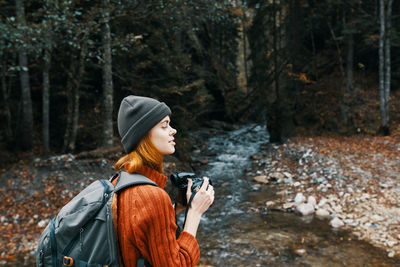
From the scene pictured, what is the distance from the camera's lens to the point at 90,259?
141 centimetres

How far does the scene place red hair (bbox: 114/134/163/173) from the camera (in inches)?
65.9

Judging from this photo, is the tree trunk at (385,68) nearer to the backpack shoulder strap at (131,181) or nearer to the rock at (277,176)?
the rock at (277,176)

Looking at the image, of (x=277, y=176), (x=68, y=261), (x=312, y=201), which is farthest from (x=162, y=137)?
(x=277, y=176)

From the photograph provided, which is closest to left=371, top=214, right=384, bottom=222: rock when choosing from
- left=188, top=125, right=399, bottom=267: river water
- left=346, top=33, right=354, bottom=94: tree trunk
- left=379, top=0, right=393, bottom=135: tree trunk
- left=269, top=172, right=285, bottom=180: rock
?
left=188, top=125, right=399, bottom=267: river water

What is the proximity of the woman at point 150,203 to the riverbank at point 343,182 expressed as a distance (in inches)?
208

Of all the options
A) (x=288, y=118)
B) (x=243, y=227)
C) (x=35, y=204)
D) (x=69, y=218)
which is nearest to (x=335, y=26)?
(x=288, y=118)

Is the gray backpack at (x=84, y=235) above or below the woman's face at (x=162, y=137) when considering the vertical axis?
below

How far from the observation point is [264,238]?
19.9 ft

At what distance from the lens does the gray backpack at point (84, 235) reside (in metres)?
1.42

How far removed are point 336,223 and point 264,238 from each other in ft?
6.24

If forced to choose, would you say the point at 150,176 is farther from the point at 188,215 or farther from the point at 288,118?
the point at 288,118

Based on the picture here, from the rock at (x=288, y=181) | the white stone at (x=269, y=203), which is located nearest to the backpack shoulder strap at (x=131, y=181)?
the white stone at (x=269, y=203)

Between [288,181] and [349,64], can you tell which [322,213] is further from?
[349,64]

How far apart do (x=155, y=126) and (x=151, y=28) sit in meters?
11.3
